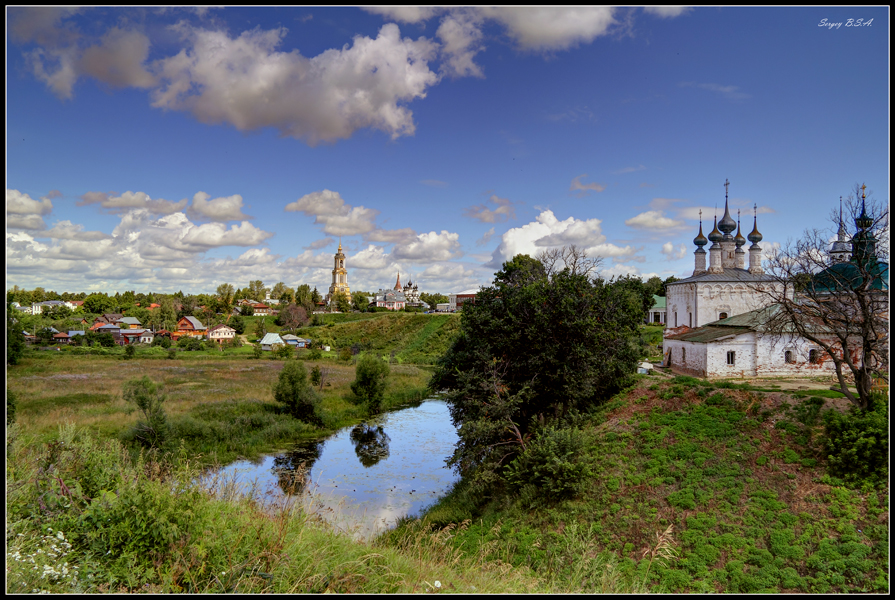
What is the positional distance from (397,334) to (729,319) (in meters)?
53.1

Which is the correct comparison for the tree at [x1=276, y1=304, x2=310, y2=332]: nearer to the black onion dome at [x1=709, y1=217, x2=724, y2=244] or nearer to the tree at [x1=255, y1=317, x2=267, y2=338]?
the tree at [x1=255, y1=317, x2=267, y2=338]

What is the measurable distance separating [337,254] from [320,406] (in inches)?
4463

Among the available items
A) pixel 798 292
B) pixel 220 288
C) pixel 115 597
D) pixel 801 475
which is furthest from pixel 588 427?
pixel 220 288

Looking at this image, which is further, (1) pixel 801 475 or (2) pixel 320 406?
(2) pixel 320 406

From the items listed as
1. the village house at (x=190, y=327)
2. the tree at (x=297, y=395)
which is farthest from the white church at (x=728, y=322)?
the village house at (x=190, y=327)

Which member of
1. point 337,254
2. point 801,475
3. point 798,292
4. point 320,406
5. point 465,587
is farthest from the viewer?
point 337,254

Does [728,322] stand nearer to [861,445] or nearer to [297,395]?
[861,445]

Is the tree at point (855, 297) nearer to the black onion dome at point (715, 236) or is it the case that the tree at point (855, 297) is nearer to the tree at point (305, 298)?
the black onion dome at point (715, 236)

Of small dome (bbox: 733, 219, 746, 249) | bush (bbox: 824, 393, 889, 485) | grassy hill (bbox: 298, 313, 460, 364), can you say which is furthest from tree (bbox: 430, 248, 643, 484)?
grassy hill (bbox: 298, 313, 460, 364)

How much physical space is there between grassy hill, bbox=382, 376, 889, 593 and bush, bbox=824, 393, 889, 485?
412 millimetres

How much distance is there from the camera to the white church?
2234 centimetres

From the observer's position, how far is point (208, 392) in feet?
107

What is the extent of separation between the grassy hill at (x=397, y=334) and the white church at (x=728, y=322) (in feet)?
103

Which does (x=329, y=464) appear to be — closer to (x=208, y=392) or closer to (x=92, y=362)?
(x=208, y=392)
